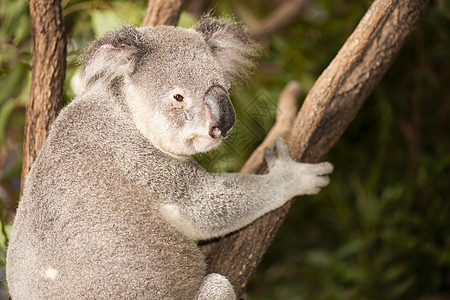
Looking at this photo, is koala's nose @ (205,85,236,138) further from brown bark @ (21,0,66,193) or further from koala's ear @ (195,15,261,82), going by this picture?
brown bark @ (21,0,66,193)

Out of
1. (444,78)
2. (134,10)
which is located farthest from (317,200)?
(134,10)

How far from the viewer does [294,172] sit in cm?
197

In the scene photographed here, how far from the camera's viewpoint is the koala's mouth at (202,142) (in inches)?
63.0

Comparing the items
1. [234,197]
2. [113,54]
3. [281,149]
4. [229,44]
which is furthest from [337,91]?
[113,54]

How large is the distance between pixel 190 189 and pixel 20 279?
61cm

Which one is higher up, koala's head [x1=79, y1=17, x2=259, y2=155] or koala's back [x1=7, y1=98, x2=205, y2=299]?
koala's head [x1=79, y1=17, x2=259, y2=155]

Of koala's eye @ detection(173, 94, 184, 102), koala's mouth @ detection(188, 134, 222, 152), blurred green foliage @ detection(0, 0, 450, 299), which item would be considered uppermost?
koala's eye @ detection(173, 94, 184, 102)

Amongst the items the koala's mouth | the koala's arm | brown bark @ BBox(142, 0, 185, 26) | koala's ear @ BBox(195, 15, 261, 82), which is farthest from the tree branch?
brown bark @ BBox(142, 0, 185, 26)

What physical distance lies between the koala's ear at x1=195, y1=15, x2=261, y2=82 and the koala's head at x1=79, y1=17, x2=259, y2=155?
6.2 inches

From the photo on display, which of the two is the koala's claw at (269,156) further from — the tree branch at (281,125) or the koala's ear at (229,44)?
the koala's ear at (229,44)

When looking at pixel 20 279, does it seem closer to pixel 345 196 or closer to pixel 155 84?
pixel 155 84

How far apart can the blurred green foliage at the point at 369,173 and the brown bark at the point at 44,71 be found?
28.1 inches

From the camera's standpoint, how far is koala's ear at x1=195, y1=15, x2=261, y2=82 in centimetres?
184

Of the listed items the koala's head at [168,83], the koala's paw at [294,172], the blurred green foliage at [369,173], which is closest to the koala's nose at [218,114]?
the koala's head at [168,83]
